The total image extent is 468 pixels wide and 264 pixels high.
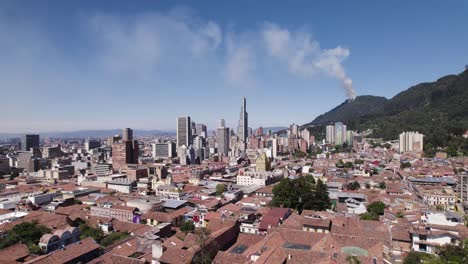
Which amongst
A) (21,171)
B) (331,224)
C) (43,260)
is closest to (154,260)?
(43,260)

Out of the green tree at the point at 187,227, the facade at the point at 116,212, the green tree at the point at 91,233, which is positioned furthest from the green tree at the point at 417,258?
the facade at the point at 116,212

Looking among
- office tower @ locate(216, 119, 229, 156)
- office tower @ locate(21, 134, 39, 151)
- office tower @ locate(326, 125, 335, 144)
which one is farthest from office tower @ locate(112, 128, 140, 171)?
office tower @ locate(326, 125, 335, 144)

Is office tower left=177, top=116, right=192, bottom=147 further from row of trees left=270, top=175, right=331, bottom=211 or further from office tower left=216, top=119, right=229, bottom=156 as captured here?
row of trees left=270, top=175, right=331, bottom=211

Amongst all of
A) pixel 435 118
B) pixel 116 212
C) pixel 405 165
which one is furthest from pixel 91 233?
pixel 435 118

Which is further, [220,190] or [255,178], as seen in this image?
[255,178]

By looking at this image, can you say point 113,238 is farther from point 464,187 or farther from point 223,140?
point 223,140
